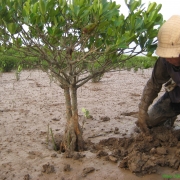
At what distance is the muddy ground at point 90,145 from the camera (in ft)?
7.75

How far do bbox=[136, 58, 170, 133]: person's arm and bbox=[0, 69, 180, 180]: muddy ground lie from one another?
0.51 feet

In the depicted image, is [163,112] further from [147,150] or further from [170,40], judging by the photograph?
[170,40]

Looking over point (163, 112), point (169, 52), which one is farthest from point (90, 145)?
point (169, 52)

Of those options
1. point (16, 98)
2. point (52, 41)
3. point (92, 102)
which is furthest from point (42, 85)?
point (52, 41)

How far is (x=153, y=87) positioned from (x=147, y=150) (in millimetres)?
711

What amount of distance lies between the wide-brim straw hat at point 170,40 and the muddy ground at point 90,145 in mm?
872

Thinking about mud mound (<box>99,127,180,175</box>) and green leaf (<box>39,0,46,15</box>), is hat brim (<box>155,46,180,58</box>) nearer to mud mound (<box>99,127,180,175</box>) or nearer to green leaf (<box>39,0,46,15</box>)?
mud mound (<box>99,127,180,175</box>)

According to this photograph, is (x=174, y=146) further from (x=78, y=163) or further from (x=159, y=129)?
(x=78, y=163)

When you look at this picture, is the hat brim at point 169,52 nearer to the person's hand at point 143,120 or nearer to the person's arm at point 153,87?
the person's arm at point 153,87

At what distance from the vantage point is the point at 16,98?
17.4ft

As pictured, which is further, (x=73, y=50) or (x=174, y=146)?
(x=174, y=146)

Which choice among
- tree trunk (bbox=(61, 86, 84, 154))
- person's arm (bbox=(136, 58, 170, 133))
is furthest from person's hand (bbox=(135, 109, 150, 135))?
tree trunk (bbox=(61, 86, 84, 154))

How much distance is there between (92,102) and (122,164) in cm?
263

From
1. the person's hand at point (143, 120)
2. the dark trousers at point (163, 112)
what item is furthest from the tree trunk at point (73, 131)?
the dark trousers at point (163, 112)
